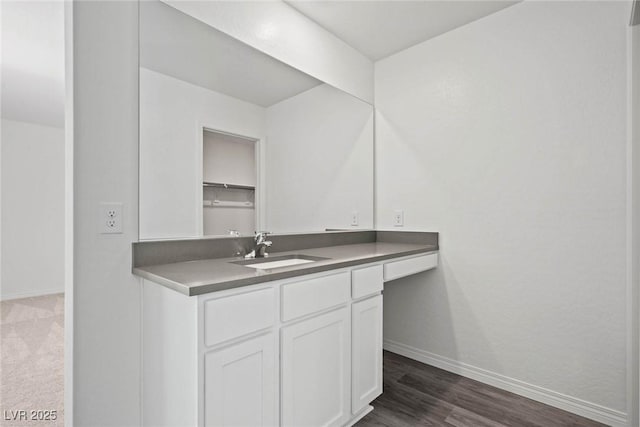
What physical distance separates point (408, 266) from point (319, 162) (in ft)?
3.07

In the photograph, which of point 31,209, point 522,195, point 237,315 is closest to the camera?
point 237,315

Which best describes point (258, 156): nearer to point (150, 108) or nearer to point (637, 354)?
point (150, 108)

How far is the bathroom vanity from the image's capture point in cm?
106

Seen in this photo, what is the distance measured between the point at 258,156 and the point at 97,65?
2.80ft

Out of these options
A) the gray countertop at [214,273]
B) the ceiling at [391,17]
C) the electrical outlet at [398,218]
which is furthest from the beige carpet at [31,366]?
the ceiling at [391,17]

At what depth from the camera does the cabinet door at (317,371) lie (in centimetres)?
131

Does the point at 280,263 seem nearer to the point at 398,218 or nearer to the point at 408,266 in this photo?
the point at 408,266

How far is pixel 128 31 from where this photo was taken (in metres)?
1.37

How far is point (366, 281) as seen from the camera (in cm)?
170

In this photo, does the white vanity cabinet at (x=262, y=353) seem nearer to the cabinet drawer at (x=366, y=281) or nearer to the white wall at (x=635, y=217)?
the cabinet drawer at (x=366, y=281)

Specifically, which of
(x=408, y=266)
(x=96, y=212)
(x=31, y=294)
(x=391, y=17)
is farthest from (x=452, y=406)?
(x=31, y=294)

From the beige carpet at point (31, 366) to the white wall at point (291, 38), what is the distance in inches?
87.2

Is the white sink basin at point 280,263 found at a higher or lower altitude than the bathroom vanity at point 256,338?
higher

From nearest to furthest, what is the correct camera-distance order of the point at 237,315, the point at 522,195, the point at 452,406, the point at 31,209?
1. the point at 237,315
2. the point at 452,406
3. the point at 522,195
4. the point at 31,209
